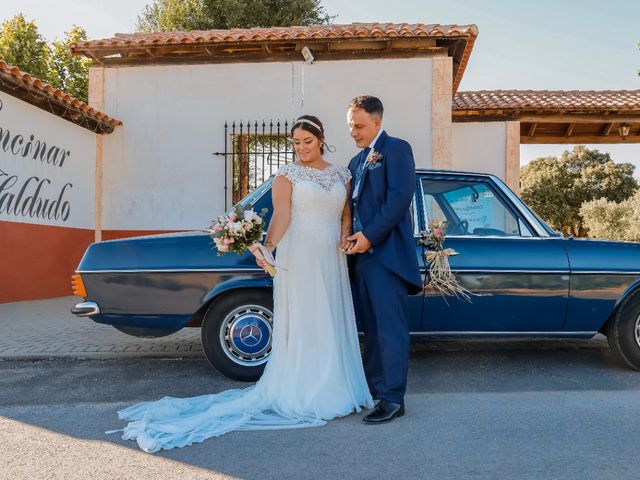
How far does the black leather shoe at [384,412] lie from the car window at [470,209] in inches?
61.7

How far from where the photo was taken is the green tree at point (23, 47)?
70.0 ft

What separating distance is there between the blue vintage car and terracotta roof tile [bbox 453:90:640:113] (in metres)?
8.94

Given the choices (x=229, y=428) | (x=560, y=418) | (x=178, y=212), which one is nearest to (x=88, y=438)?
(x=229, y=428)

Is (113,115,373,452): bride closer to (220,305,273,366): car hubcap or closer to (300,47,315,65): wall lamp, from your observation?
(220,305,273,366): car hubcap

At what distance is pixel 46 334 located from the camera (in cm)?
632

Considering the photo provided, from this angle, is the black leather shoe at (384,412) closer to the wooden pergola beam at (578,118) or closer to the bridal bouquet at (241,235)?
the bridal bouquet at (241,235)

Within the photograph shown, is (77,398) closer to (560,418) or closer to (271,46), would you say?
(560,418)

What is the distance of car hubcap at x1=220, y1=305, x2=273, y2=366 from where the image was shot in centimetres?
424

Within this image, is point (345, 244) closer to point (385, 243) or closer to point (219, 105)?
point (385, 243)

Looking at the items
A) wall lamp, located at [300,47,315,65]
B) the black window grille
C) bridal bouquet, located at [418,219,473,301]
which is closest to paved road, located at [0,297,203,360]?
bridal bouquet, located at [418,219,473,301]

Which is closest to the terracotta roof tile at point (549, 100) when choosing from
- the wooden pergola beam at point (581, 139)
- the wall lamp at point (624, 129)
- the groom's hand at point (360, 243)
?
the wall lamp at point (624, 129)

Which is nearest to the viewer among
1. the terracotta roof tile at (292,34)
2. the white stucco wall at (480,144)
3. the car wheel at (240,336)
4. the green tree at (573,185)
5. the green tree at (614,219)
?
the car wheel at (240,336)

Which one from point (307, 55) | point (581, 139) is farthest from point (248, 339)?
point (581, 139)

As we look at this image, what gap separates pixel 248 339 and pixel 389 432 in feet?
4.72
